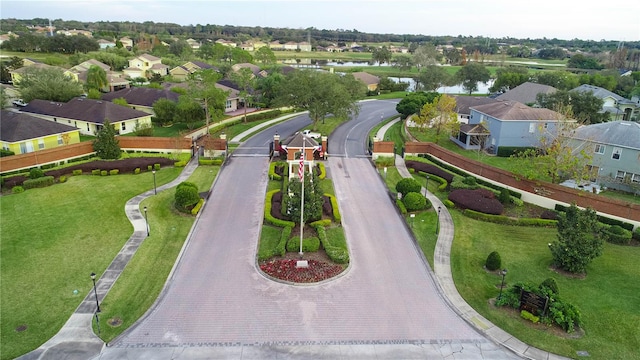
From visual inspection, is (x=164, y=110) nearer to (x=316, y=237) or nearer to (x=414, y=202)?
(x=316, y=237)

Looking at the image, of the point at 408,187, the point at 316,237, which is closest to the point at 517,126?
the point at 408,187

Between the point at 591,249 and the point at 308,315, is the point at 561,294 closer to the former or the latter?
the point at 591,249

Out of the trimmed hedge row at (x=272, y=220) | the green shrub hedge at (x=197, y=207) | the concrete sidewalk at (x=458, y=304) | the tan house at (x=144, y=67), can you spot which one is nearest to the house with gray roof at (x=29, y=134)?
the green shrub hedge at (x=197, y=207)

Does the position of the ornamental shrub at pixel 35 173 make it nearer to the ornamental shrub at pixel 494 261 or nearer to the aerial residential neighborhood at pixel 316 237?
the aerial residential neighborhood at pixel 316 237

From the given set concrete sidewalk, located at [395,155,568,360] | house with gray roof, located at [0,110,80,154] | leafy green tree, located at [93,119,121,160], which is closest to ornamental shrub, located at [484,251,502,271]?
concrete sidewalk, located at [395,155,568,360]

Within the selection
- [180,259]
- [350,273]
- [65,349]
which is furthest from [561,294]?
[65,349]

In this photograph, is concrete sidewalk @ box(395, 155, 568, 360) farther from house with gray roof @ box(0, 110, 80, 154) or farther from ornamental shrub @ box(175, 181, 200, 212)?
house with gray roof @ box(0, 110, 80, 154)
